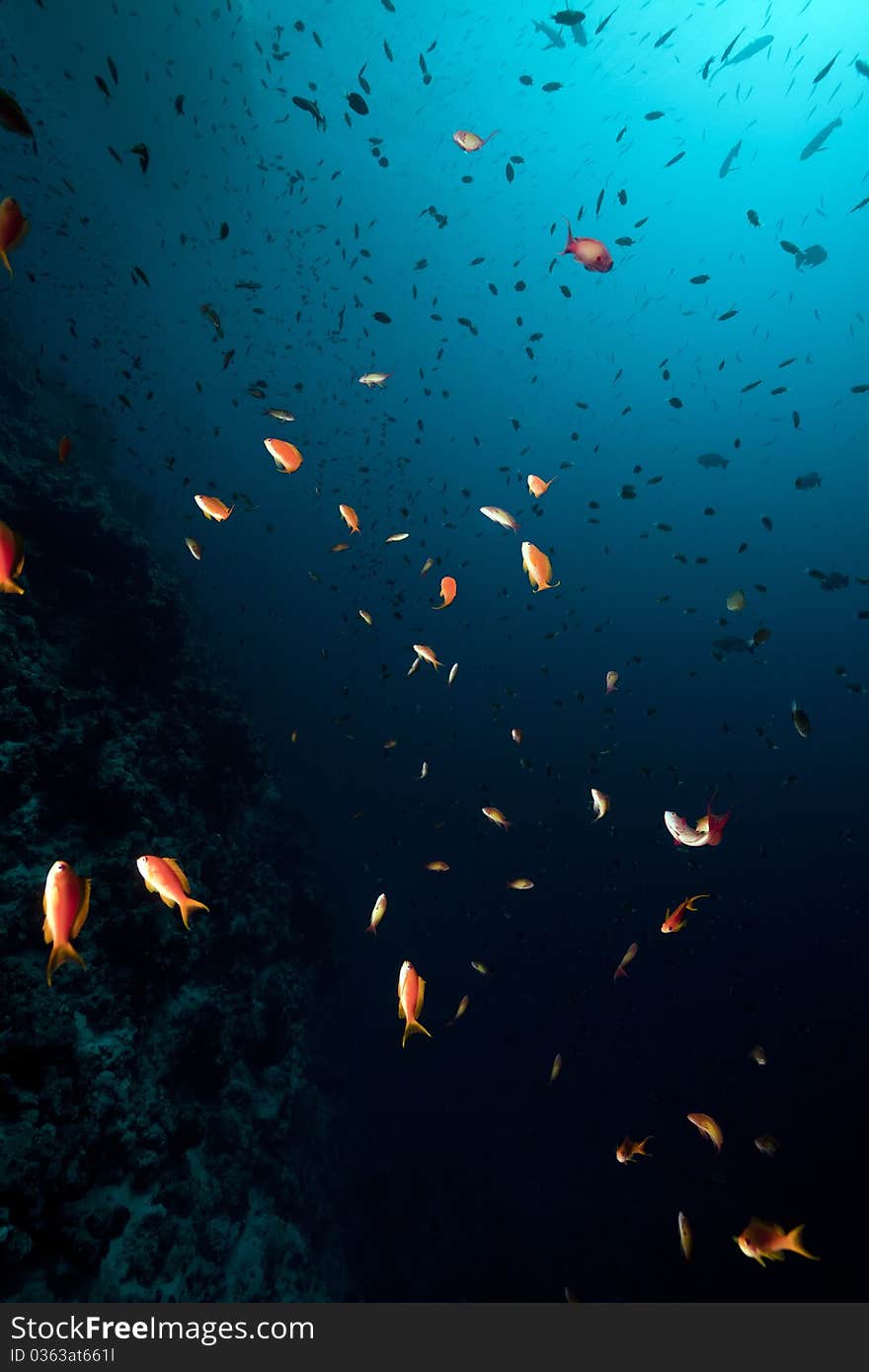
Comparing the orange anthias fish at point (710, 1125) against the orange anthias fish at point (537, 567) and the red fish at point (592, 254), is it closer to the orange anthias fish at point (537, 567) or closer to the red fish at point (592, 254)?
the orange anthias fish at point (537, 567)

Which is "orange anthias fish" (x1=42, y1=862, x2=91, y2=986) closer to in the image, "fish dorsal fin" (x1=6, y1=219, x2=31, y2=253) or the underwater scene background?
the underwater scene background

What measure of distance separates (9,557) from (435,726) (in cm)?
3272

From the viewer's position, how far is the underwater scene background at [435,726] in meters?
6.58

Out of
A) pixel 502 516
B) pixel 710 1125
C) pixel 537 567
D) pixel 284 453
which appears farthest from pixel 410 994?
pixel 502 516

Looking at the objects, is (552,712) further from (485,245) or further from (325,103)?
(485,245)

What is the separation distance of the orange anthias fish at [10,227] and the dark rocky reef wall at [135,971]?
16.7ft

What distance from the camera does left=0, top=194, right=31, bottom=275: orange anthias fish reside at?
2.66 metres

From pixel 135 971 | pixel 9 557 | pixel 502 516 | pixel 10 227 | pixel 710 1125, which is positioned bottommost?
pixel 135 971

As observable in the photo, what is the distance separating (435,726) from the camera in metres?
35.3

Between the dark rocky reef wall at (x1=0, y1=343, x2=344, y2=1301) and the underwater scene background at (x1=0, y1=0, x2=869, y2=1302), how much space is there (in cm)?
6

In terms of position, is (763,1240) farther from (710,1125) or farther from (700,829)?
(700,829)

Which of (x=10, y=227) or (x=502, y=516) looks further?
(x=502, y=516)

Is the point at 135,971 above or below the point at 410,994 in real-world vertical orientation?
below

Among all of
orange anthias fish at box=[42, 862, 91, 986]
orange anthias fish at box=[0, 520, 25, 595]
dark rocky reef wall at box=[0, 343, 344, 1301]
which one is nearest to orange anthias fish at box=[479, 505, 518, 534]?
orange anthias fish at box=[0, 520, 25, 595]
